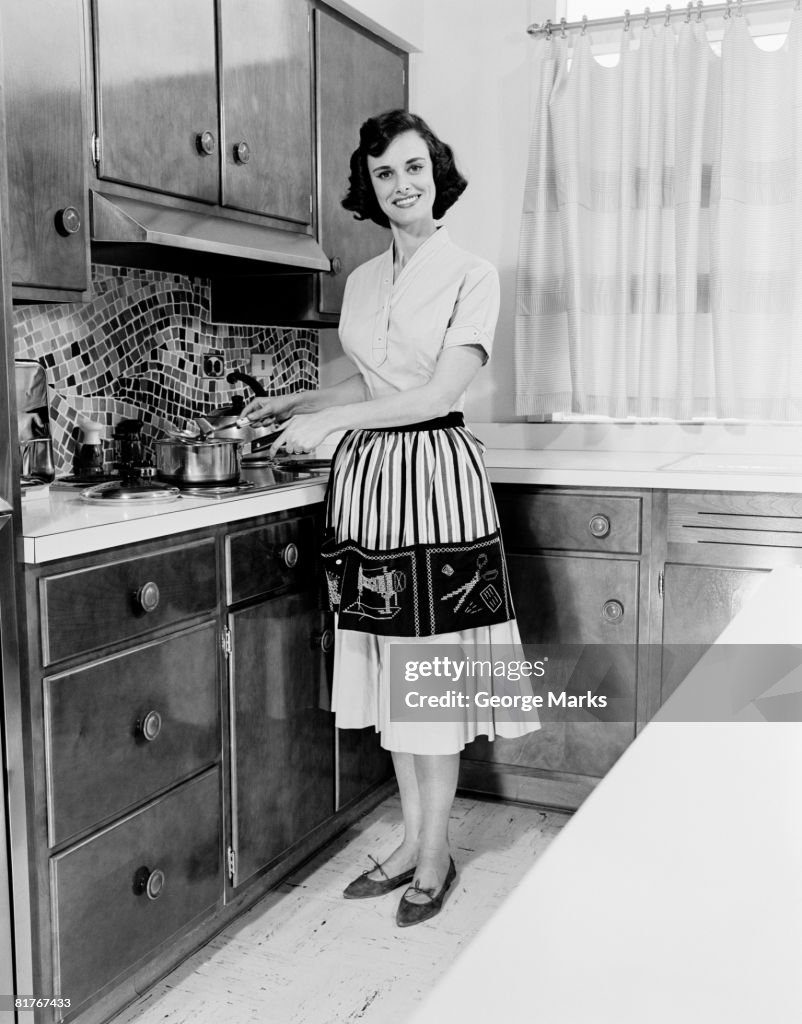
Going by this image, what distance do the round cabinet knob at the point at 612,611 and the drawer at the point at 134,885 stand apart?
3.57 ft

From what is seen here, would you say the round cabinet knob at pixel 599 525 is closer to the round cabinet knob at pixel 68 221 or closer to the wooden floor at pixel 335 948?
the wooden floor at pixel 335 948

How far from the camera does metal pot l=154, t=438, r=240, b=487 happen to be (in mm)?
2211

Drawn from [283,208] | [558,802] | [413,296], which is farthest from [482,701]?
[283,208]

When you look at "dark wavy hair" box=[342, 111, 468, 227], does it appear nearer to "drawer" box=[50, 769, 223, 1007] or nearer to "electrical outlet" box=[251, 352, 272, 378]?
"electrical outlet" box=[251, 352, 272, 378]

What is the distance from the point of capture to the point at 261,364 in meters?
3.15

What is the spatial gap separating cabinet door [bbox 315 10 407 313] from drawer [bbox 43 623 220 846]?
1.25 metres

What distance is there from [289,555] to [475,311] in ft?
2.18

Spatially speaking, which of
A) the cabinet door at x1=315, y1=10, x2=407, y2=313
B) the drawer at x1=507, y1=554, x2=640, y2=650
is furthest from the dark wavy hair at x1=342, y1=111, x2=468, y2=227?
the drawer at x1=507, y1=554, x2=640, y2=650

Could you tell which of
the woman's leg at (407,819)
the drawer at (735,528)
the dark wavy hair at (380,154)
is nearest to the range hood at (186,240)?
the dark wavy hair at (380,154)

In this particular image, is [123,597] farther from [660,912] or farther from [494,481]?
[660,912]

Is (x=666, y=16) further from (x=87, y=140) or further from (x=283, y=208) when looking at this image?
(x=87, y=140)

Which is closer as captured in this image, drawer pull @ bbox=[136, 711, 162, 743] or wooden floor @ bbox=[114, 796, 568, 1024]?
drawer pull @ bbox=[136, 711, 162, 743]

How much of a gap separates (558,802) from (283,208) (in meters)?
1.72

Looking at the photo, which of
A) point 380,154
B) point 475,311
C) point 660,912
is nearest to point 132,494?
point 475,311
